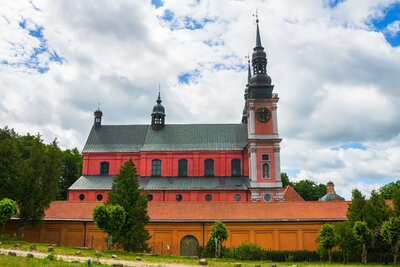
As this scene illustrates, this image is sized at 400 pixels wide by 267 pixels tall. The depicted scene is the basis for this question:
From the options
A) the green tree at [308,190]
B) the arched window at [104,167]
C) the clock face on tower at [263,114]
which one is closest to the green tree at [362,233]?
the clock face on tower at [263,114]

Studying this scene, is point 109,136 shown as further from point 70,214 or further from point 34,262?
point 34,262

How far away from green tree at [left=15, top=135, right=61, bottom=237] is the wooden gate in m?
11.1

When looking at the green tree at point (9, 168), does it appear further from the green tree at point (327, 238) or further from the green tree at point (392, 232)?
the green tree at point (392, 232)

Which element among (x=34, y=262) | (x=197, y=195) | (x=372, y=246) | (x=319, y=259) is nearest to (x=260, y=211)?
(x=319, y=259)

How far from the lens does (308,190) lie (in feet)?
282

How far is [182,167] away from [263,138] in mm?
10883

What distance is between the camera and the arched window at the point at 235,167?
49.0 m

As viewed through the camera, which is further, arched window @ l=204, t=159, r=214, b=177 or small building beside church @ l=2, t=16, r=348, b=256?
arched window @ l=204, t=159, r=214, b=177

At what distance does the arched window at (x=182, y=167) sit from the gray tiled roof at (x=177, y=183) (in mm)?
736

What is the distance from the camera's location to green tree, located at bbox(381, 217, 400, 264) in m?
25.0

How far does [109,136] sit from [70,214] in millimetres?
22233

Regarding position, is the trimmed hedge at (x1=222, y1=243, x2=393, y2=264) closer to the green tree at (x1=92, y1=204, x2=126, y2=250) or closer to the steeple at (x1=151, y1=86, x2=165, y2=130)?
the green tree at (x1=92, y1=204, x2=126, y2=250)

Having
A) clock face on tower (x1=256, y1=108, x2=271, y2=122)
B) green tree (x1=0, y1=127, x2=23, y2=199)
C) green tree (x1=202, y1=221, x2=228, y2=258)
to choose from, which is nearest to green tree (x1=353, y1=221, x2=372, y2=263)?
green tree (x1=202, y1=221, x2=228, y2=258)

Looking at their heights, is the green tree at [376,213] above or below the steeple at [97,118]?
below
